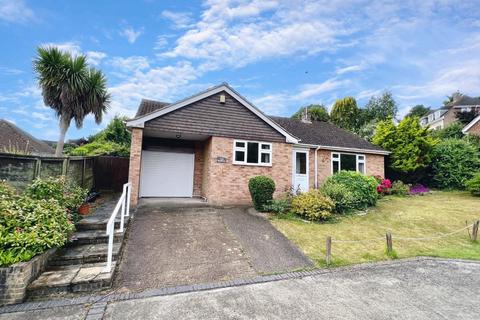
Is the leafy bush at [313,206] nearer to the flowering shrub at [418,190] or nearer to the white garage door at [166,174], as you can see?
the white garage door at [166,174]

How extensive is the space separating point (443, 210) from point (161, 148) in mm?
14245

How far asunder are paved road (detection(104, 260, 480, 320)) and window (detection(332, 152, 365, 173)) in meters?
9.79

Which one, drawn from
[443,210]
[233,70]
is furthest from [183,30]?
[443,210]

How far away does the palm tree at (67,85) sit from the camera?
476 inches

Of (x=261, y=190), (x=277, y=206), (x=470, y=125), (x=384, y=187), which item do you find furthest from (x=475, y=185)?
(x=261, y=190)

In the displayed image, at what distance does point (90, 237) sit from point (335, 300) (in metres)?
5.76

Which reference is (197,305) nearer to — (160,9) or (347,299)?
(347,299)

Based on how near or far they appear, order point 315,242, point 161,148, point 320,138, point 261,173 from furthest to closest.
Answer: point 320,138 → point 161,148 → point 261,173 → point 315,242

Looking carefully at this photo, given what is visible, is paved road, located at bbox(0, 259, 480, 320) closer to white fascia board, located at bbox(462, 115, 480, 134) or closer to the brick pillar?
the brick pillar

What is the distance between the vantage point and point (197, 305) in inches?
149

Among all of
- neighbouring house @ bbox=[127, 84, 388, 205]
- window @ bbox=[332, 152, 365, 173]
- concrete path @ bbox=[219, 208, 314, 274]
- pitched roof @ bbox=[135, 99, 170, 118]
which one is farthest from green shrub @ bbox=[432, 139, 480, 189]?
pitched roof @ bbox=[135, 99, 170, 118]

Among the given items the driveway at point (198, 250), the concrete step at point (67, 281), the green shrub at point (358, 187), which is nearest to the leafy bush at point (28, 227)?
the concrete step at point (67, 281)

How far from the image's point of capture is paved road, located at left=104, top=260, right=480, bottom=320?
3.60 meters

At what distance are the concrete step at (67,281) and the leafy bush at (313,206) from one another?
6.80 metres
